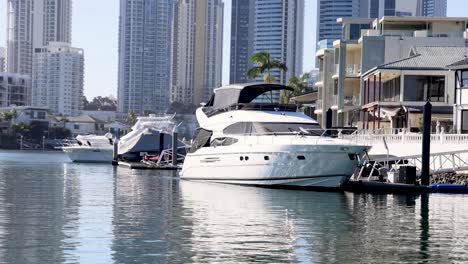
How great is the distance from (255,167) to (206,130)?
6238 mm

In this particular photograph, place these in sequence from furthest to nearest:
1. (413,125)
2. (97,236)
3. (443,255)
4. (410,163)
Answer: (413,125) < (410,163) < (97,236) < (443,255)

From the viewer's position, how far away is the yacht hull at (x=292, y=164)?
44469 mm

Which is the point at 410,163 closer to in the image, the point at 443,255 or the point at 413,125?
the point at 413,125

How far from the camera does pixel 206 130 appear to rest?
52.6 metres

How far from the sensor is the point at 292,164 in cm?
4541

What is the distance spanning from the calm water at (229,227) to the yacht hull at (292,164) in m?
1.30

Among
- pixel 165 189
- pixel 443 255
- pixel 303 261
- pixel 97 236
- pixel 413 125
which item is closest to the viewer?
pixel 303 261

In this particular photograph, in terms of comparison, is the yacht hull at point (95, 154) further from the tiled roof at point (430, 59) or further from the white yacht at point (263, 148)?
the white yacht at point (263, 148)

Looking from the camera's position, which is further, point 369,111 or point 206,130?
point 369,111

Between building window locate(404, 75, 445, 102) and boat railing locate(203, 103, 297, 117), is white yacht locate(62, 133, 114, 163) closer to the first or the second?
building window locate(404, 75, 445, 102)

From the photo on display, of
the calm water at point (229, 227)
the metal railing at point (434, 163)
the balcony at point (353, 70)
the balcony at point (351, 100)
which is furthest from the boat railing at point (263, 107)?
the balcony at point (353, 70)

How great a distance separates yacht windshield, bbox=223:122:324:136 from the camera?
154ft

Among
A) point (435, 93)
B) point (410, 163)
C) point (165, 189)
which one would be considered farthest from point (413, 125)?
point (165, 189)

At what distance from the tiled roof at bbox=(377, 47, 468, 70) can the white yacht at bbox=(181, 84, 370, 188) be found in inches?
598
